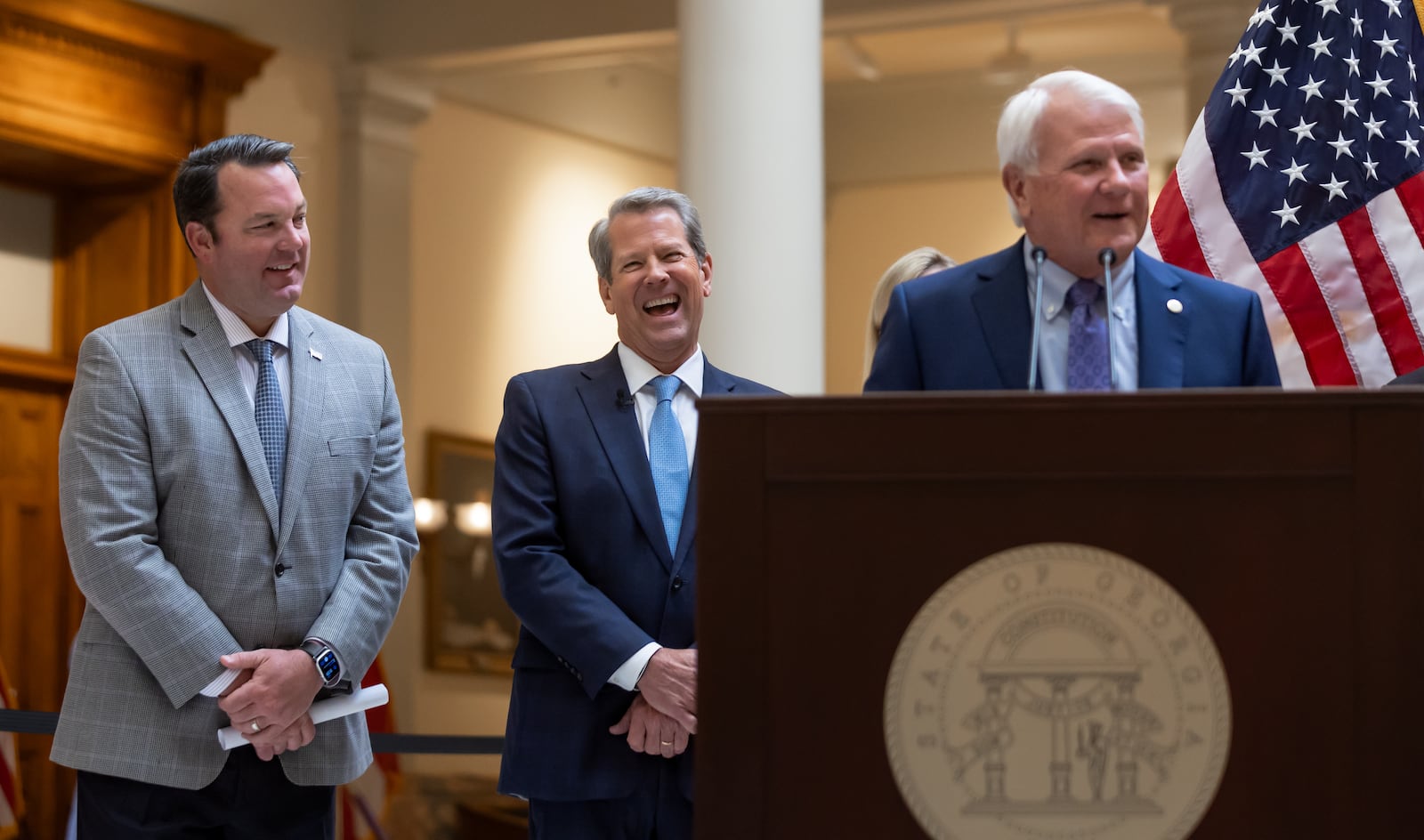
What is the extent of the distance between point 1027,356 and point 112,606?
1.39 meters

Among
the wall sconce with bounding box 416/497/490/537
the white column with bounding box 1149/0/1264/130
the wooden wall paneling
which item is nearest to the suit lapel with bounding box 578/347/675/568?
the wooden wall paneling

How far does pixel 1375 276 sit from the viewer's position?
3336 millimetres

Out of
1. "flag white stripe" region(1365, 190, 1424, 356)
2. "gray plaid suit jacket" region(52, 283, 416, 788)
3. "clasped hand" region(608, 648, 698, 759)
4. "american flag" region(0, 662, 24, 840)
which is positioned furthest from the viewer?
"american flag" region(0, 662, 24, 840)

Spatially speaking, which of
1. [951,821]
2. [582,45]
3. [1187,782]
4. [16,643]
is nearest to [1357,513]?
[1187,782]

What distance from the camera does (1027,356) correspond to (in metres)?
2.23

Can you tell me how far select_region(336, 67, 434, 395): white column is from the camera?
8.55 meters

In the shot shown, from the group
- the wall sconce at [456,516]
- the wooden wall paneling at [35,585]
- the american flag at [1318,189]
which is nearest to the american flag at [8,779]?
the wooden wall paneling at [35,585]

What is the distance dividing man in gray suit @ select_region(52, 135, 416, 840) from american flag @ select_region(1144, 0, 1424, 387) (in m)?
1.73

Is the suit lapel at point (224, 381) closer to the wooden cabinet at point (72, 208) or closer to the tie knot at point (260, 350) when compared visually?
the tie knot at point (260, 350)

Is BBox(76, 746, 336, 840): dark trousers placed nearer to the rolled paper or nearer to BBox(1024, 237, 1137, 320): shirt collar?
the rolled paper

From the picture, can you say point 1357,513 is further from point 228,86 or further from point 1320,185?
point 228,86

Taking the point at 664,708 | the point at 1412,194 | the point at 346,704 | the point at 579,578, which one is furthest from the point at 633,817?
the point at 1412,194

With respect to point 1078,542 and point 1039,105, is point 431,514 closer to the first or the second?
point 1039,105

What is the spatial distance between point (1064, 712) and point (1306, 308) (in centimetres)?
209
